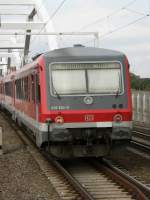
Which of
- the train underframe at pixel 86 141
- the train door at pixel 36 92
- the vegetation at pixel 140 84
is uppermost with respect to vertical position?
the vegetation at pixel 140 84

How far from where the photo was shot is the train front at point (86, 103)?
1269 cm

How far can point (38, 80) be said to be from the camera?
44.5 feet

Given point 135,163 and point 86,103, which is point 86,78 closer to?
point 86,103

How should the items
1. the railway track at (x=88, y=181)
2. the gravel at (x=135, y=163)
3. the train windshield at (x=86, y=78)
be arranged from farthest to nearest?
the train windshield at (x=86, y=78) → the gravel at (x=135, y=163) → the railway track at (x=88, y=181)

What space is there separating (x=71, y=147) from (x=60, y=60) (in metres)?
2.00

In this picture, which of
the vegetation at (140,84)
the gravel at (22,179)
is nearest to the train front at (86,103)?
the gravel at (22,179)

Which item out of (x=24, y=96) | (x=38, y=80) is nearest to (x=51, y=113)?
(x=38, y=80)

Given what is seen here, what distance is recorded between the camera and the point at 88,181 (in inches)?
463

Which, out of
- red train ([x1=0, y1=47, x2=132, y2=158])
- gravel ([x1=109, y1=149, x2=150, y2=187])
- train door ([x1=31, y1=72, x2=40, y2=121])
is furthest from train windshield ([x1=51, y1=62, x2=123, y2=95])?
gravel ([x1=109, y1=149, x2=150, y2=187])

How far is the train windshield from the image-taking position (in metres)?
13.0

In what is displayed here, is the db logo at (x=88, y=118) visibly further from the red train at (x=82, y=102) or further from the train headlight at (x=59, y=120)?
the train headlight at (x=59, y=120)

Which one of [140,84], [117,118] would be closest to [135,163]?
[117,118]

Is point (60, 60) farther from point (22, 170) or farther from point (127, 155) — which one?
point (127, 155)

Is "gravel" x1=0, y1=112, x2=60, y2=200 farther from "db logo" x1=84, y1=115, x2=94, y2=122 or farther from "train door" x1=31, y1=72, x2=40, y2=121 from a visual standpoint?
"db logo" x1=84, y1=115, x2=94, y2=122
